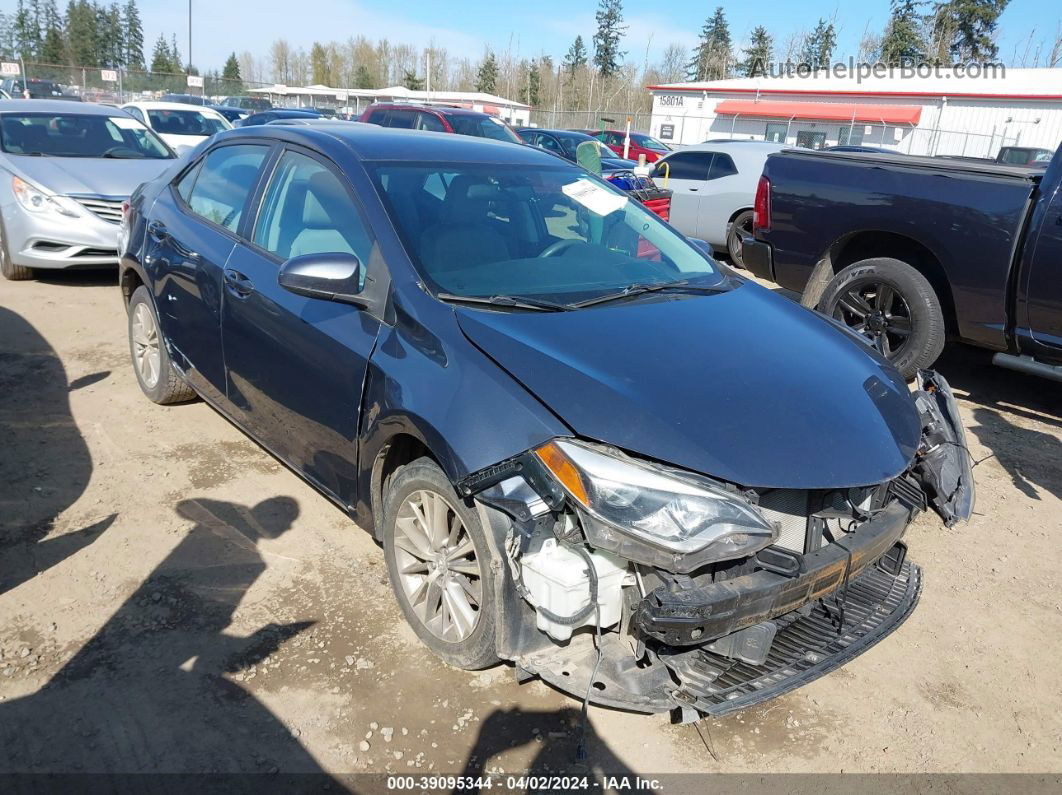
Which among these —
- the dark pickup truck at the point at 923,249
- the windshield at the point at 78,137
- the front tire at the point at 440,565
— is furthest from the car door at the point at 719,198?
the front tire at the point at 440,565

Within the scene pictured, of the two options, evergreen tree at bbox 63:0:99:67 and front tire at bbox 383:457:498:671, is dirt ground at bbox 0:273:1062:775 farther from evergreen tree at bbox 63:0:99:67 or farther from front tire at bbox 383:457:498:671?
evergreen tree at bbox 63:0:99:67

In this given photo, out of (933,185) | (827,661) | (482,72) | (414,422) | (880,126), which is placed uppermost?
(482,72)

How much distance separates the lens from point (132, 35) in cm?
9481

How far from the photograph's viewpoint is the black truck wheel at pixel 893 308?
5.55m

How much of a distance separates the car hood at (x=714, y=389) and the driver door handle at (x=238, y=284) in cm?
129

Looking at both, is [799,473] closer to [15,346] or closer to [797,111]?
[15,346]

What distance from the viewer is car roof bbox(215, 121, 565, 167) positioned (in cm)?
344

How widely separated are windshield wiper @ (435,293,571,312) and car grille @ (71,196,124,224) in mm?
5953

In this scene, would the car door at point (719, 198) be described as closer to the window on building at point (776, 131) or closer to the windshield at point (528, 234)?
the windshield at point (528, 234)

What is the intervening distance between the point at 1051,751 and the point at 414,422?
2.39 meters

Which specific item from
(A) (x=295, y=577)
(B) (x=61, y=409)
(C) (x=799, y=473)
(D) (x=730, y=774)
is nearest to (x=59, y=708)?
(A) (x=295, y=577)

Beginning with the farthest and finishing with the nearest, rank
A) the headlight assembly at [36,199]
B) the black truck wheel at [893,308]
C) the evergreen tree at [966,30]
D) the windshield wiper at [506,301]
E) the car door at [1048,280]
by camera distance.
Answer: the evergreen tree at [966,30], the headlight assembly at [36,199], the black truck wheel at [893,308], the car door at [1048,280], the windshield wiper at [506,301]

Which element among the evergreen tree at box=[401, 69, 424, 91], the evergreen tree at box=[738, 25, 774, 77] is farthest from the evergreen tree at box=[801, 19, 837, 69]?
the evergreen tree at box=[401, 69, 424, 91]

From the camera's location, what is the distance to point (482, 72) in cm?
7694
